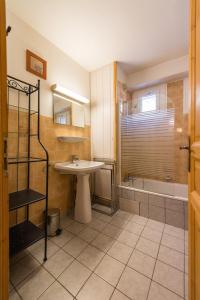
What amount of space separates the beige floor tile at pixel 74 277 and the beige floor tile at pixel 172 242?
888 mm

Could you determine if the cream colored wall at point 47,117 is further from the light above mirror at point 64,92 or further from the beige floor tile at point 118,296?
the beige floor tile at point 118,296

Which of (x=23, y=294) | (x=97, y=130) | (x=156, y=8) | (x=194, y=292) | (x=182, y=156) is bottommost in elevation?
(x=23, y=294)

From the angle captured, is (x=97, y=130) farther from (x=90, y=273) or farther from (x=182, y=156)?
(x=90, y=273)

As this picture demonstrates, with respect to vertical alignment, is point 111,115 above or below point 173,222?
above

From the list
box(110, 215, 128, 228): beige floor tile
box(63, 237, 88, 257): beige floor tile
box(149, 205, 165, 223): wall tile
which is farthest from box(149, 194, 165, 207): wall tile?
box(63, 237, 88, 257): beige floor tile

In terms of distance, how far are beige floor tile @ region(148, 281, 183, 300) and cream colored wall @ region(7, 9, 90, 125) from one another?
198 centimetres

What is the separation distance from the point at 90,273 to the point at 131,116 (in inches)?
91.7

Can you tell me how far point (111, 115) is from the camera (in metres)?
2.26

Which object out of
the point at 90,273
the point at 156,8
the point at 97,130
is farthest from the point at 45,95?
the point at 90,273

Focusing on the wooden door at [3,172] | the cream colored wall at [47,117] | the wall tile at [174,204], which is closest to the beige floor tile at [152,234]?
the wall tile at [174,204]

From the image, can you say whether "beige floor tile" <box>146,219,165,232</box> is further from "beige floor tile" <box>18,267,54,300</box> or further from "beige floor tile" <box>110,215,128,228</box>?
"beige floor tile" <box>18,267,54,300</box>

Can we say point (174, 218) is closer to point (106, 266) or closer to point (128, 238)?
point (128, 238)

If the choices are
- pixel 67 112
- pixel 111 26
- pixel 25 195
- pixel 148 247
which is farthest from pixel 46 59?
pixel 148 247

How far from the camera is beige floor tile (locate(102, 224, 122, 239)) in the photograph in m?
1.60
